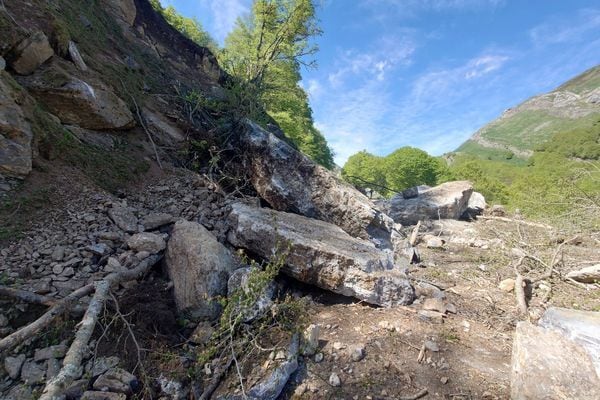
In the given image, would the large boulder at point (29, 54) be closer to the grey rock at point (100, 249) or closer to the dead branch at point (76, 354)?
the grey rock at point (100, 249)

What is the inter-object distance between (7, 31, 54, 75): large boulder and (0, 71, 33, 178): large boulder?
28.2 inches

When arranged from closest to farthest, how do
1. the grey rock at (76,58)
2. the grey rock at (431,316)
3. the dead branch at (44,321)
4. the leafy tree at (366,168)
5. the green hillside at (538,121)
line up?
the dead branch at (44,321) → the grey rock at (431,316) → the grey rock at (76,58) → the leafy tree at (366,168) → the green hillside at (538,121)

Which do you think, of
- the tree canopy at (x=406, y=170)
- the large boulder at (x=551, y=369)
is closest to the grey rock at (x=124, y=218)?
the large boulder at (x=551, y=369)

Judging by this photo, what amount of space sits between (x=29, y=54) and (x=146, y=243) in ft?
10.8

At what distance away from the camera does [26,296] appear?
2328 mm

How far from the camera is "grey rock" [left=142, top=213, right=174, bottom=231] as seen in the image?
3520 millimetres

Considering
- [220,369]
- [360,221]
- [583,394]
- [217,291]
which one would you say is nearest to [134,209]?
[217,291]

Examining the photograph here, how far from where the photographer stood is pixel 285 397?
2.16 m

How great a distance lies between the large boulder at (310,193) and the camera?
4715mm

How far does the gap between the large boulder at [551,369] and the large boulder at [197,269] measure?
99.5 inches

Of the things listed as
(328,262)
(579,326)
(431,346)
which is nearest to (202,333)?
(328,262)

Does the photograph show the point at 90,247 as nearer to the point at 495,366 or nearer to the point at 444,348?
the point at 444,348

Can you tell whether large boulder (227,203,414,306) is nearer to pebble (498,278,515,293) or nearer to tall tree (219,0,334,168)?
pebble (498,278,515,293)

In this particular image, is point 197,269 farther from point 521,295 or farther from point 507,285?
point 507,285
